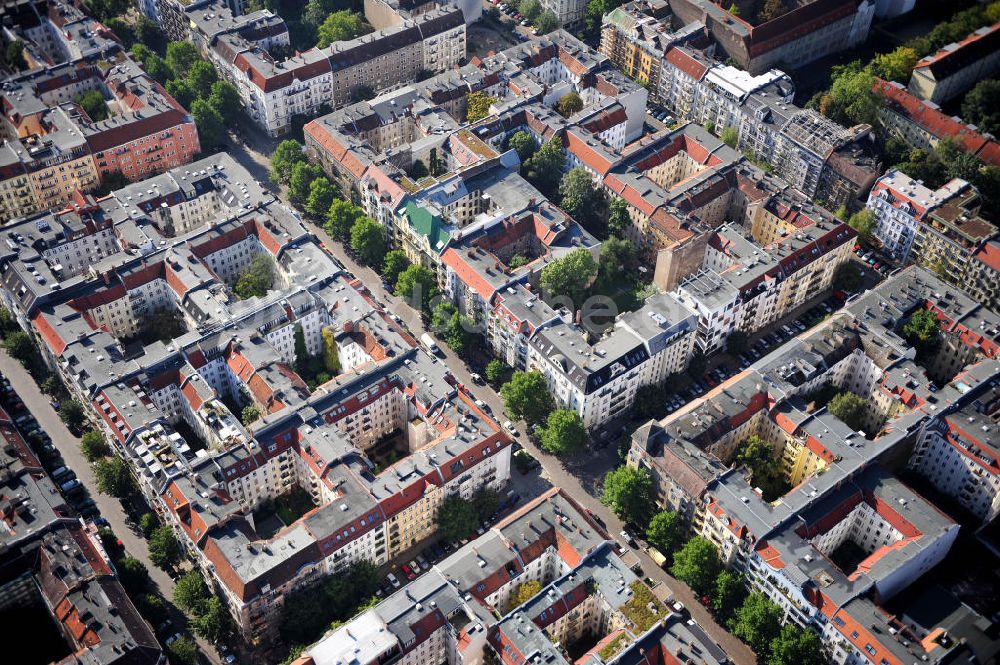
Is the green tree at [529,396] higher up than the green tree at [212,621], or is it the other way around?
the green tree at [529,396]

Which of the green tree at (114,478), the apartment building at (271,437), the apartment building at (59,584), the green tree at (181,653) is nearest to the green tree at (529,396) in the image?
the apartment building at (271,437)

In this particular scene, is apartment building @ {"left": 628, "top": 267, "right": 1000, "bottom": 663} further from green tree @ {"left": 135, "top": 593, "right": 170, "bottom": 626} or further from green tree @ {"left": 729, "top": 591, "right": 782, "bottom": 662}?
green tree @ {"left": 135, "top": 593, "right": 170, "bottom": 626}

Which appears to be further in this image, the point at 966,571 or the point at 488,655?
the point at 966,571

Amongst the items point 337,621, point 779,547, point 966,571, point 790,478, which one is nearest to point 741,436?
point 790,478

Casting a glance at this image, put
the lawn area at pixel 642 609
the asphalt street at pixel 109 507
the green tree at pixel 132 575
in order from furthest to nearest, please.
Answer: the asphalt street at pixel 109 507, the green tree at pixel 132 575, the lawn area at pixel 642 609

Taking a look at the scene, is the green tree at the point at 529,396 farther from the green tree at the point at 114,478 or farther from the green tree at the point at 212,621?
the green tree at the point at 114,478

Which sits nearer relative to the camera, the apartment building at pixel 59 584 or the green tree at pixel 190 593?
the apartment building at pixel 59 584

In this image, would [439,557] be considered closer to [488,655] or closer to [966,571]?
[488,655]

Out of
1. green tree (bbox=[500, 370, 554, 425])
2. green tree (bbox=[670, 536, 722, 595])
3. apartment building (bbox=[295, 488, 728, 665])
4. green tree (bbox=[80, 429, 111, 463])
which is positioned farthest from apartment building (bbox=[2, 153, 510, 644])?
green tree (bbox=[670, 536, 722, 595])
